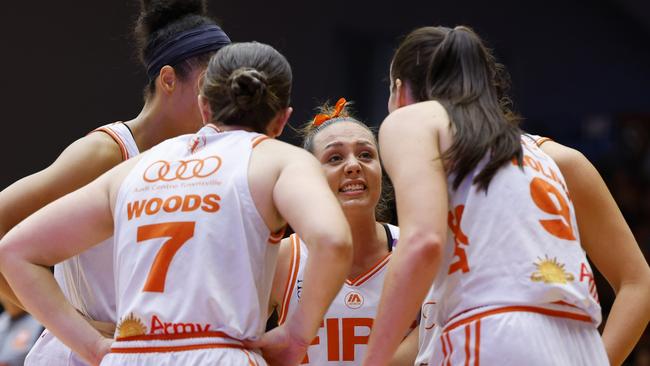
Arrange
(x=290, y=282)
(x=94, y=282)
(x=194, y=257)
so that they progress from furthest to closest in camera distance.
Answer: (x=290, y=282), (x=94, y=282), (x=194, y=257)

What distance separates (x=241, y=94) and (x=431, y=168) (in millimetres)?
527

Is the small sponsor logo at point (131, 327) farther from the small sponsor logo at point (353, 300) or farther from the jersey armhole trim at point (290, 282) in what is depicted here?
the small sponsor logo at point (353, 300)

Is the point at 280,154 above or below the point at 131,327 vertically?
above

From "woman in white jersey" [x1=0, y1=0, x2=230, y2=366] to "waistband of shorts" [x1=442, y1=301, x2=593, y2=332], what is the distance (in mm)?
1092

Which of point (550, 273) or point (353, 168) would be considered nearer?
point (550, 273)

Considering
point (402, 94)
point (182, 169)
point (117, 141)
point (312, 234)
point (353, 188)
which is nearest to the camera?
point (312, 234)

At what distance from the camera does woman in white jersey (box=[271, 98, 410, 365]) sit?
11.3 feet

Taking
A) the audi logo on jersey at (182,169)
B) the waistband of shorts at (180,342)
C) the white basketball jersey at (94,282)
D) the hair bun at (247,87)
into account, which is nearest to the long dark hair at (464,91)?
the hair bun at (247,87)

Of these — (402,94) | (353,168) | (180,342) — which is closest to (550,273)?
(402,94)

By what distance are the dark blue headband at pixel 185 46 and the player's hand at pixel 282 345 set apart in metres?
1.27

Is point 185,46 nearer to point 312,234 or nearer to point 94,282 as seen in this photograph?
point 94,282

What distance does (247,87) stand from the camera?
8.42ft

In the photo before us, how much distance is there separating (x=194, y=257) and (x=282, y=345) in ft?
Answer: 1.05

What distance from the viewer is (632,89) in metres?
8.90
